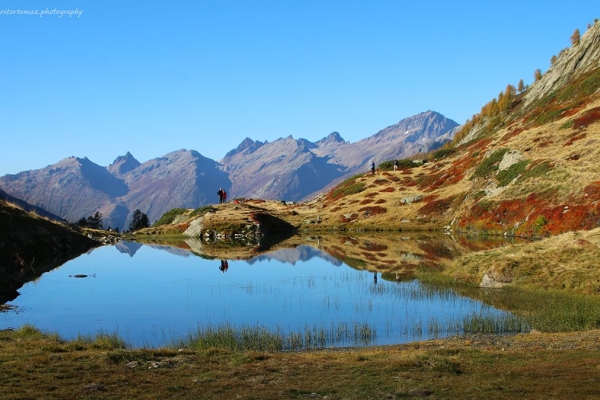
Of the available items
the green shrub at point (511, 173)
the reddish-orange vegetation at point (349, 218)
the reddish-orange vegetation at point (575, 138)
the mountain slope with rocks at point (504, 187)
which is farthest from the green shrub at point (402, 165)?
the reddish-orange vegetation at point (575, 138)

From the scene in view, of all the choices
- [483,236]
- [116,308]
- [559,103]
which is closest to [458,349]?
[116,308]

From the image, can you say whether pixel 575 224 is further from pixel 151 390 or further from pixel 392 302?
Answer: pixel 151 390

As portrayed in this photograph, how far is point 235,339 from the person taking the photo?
1080 inches

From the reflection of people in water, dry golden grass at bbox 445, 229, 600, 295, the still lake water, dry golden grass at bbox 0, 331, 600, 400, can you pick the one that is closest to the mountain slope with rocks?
dry golden grass at bbox 445, 229, 600, 295

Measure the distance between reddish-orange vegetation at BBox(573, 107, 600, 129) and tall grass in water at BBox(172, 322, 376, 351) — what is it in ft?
293

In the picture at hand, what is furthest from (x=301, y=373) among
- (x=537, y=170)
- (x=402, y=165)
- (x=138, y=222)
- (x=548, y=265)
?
(x=402, y=165)

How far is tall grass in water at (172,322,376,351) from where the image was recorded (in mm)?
26828

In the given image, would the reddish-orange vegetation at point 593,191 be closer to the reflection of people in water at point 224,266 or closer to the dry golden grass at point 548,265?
the dry golden grass at point 548,265

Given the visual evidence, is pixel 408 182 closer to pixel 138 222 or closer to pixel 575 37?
pixel 138 222

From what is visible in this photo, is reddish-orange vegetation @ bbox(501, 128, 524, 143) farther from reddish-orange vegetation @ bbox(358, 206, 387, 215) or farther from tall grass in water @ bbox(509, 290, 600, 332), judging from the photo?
tall grass in water @ bbox(509, 290, 600, 332)

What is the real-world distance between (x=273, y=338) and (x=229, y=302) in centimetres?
1445

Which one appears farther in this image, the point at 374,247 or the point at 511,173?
the point at 511,173

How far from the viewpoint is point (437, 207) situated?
113250 millimetres

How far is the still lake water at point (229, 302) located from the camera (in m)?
31.7
